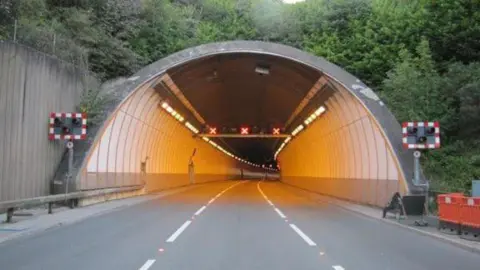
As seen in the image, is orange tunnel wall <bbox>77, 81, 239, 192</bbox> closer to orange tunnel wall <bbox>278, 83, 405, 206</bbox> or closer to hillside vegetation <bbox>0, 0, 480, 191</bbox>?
hillside vegetation <bbox>0, 0, 480, 191</bbox>

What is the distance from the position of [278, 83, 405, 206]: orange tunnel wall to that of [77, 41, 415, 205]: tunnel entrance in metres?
0.06

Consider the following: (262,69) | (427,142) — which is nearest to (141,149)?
(262,69)

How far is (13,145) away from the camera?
20016 millimetres

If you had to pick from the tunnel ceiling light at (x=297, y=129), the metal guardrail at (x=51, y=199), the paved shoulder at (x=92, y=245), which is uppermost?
the tunnel ceiling light at (x=297, y=129)

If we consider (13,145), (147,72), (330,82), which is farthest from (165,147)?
(13,145)

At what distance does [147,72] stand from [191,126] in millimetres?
18844

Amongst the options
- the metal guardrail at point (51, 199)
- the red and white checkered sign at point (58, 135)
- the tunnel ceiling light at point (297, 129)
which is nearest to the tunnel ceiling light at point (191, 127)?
the tunnel ceiling light at point (297, 129)

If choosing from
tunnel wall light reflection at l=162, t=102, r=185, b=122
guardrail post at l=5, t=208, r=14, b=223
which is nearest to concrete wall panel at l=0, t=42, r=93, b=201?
guardrail post at l=5, t=208, r=14, b=223

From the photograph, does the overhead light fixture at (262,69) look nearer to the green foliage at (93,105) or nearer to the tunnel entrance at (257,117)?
the tunnel entrance at (257,117)

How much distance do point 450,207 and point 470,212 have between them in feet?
4.00

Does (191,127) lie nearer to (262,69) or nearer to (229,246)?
(262,69)

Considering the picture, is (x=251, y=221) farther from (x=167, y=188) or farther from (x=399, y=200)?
(x=167, y=188)

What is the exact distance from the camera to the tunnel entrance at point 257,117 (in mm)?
25812

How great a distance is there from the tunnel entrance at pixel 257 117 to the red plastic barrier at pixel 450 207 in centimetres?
561
